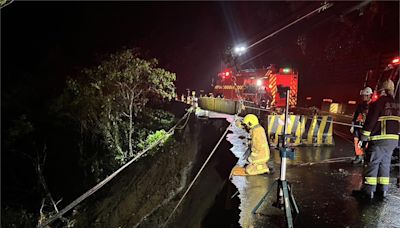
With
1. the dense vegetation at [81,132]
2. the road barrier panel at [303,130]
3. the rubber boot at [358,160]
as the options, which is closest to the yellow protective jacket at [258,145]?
the rubber boot at [358,160]

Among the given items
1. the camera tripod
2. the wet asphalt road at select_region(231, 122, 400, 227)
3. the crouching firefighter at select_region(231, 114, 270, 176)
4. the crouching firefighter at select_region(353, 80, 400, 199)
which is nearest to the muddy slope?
the crouching firefighter at select_region(231, 114, 270, 176)

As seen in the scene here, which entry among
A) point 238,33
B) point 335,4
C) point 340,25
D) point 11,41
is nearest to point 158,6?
point 238,33

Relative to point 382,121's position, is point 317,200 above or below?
below

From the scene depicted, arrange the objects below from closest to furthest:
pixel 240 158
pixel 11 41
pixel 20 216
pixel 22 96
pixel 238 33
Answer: pixel 240 158
pixel 20 216
pixel 22 96
pixel 11 41
pixel 238 33

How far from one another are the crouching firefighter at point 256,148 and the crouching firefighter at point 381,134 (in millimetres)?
1543

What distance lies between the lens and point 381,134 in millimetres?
4426

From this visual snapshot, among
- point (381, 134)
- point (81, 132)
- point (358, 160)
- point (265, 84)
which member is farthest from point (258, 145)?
point (265, 84)

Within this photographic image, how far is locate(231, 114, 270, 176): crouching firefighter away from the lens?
532cm

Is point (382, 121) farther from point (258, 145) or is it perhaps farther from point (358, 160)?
point (358, 160)

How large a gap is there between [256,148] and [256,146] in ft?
0.13

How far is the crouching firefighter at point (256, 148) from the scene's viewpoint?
5.32 metres

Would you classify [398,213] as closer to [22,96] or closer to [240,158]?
[240,158]

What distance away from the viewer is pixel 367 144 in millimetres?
4707

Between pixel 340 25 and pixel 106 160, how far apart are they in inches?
501
